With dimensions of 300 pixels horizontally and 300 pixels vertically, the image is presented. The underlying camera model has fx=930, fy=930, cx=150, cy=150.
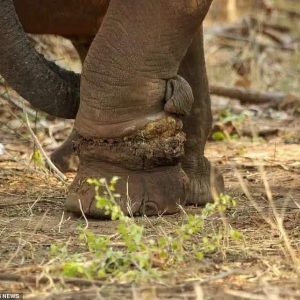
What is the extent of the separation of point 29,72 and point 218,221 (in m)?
0.83

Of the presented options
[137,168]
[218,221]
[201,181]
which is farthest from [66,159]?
[218,221]

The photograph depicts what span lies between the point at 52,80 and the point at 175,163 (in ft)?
1.73

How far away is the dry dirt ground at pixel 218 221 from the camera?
2.22m

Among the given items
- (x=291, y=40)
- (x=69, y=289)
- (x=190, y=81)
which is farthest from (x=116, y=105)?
(x=291, y=40)

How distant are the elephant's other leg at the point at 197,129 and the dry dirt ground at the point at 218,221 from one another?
5.6 inches

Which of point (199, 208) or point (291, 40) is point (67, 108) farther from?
point (291, 40)

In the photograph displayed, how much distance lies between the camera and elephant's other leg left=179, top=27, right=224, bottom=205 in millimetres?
3680

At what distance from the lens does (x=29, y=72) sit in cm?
321

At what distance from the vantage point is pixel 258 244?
2.75 meters

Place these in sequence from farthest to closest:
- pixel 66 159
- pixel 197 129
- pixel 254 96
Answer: pixel 254 96 → pixel 66 159 → pixel 197 129

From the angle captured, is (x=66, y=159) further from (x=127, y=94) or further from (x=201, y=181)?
(x=127, y=94)

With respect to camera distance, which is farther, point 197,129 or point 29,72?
point 197,129

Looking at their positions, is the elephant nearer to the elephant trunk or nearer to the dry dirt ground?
the elephant trunk

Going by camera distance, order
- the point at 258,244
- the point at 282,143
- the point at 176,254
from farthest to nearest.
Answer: the point at 282,143
the point at 258,244
the point at 176,254
